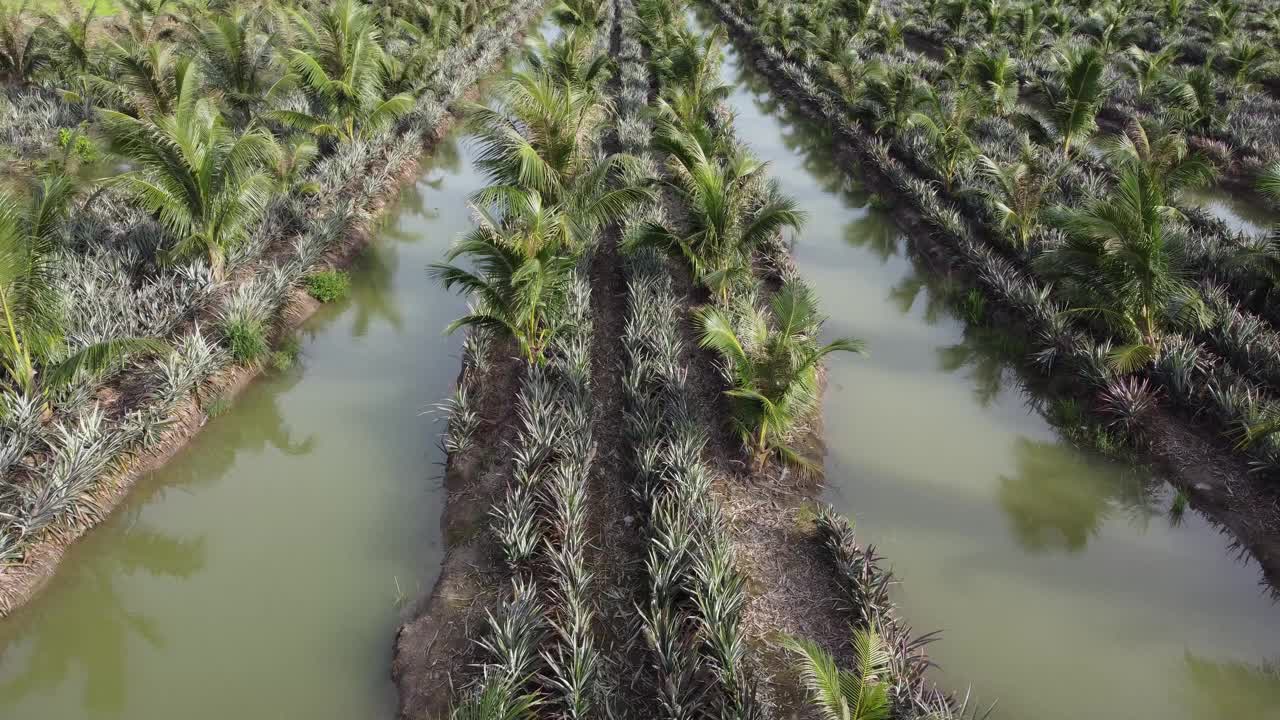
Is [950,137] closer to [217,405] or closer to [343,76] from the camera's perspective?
[343,76]

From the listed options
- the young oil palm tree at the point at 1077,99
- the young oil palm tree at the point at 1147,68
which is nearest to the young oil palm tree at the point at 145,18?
the young oil palm tree at the point at 1077,99

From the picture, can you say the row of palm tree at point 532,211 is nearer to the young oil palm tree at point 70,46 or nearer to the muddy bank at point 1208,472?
the muddy bank at point 1208,472

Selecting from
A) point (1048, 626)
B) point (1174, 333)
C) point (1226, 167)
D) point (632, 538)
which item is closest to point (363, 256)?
point (632, 538)

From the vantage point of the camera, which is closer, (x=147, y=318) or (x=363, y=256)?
(x=147, y=318)

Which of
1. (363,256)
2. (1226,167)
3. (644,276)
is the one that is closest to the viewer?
(644,276)

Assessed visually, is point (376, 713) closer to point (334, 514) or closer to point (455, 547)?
point (455, 547)

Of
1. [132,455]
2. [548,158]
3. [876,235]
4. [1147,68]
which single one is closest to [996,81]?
[1147,68]
